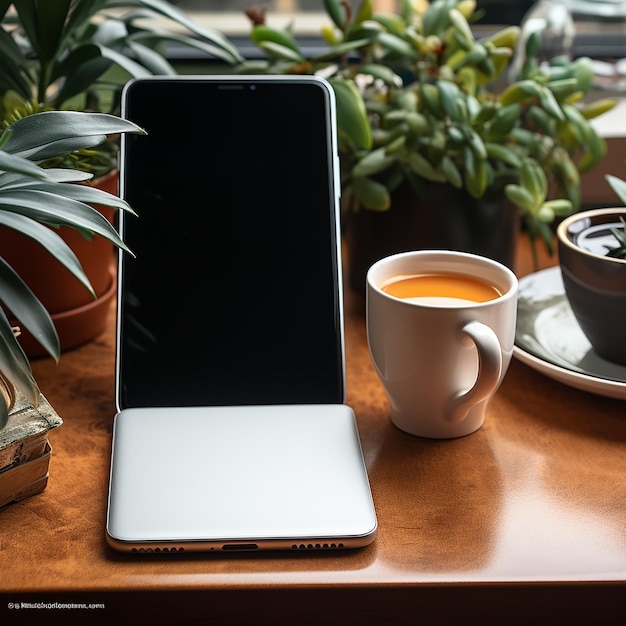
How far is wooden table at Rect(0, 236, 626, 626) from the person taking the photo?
1.63 ft

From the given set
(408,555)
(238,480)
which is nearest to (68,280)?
(238,480)

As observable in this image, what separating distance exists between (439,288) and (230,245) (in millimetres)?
156

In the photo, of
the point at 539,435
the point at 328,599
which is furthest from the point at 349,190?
the point at 328,599

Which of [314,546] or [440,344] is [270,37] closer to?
[440,344]

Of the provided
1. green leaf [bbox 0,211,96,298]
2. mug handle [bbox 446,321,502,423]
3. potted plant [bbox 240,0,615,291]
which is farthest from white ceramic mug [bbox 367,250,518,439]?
green leaf [bbox 0,211,96,298]

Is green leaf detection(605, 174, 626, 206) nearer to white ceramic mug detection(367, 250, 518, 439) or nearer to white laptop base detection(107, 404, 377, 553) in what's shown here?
white ceramic mug detection(367, 250, 518, 439)

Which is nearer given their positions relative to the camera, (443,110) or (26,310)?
(26,310)

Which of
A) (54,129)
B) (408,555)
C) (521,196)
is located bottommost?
(408,555)

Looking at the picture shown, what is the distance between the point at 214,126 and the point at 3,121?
15 cm

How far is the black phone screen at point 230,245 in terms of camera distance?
64 centimetres

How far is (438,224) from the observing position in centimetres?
77

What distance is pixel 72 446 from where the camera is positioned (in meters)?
0.63

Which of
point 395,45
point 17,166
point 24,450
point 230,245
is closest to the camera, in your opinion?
point 17,166

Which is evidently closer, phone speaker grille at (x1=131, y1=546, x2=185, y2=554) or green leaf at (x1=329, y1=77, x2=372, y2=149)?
phone speaker grille at (x1=131, y1=546, x2=185, y2=554)
